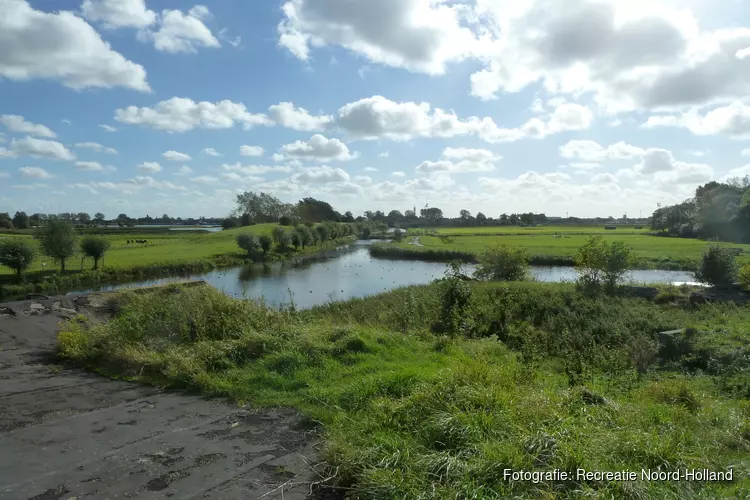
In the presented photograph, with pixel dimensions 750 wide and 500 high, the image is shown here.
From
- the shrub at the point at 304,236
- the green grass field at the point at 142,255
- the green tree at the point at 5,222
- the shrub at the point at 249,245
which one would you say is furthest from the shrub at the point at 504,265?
the green tree at the point at 5,222

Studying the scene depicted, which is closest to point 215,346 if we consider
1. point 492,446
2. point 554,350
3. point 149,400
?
point 149,400

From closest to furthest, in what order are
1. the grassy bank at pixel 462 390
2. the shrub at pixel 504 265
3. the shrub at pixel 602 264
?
the grassy bank at pixel 462 390, the shrub at pixel 602 264, the shrub at pixel 504 265

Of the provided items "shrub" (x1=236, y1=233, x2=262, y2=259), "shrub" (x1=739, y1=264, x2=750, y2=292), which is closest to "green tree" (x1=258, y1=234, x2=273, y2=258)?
"shrub" (x1=236, y1=233, x2=262, y2=259)

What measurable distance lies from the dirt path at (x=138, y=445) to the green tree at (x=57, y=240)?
35908 mm

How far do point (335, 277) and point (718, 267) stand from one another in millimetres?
29278

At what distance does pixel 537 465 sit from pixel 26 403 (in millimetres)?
6933

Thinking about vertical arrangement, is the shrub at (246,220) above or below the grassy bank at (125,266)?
above

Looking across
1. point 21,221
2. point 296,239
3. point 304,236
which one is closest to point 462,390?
point 296,239

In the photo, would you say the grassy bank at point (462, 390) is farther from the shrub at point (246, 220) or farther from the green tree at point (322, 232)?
the shrub at point (246, 220)

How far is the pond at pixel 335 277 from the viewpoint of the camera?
111 feet

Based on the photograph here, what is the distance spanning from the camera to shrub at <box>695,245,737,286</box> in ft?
80.9

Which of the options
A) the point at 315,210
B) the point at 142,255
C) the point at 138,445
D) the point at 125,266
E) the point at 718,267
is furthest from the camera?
the point at 315,210

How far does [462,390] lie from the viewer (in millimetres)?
5281

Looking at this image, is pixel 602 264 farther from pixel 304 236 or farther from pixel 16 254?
pixel 304 236
